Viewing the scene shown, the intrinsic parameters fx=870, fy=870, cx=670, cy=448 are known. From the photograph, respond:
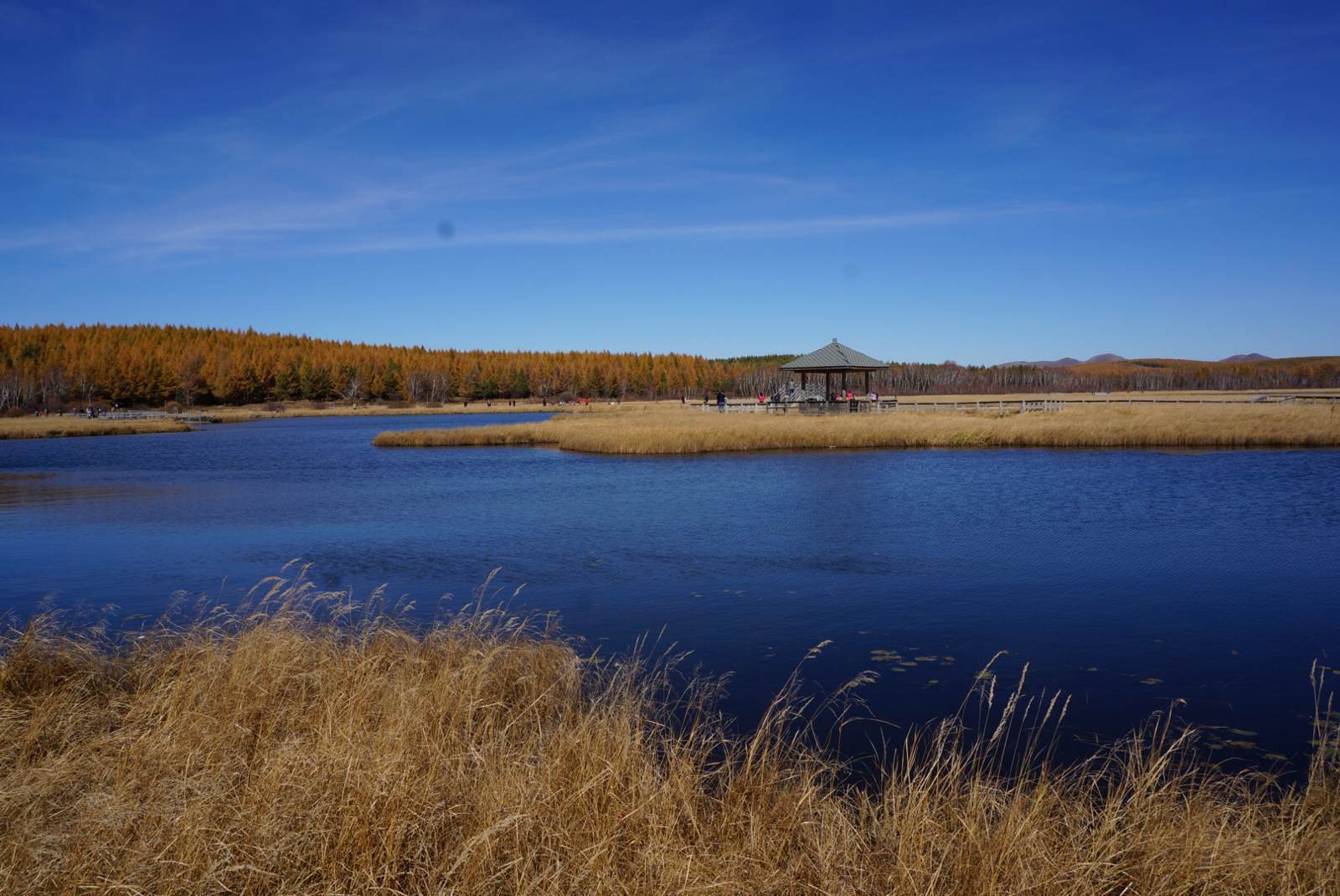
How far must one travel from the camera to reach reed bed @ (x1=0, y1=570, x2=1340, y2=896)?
4.07 meters

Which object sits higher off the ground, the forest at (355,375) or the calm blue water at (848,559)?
the forest at (355,375)

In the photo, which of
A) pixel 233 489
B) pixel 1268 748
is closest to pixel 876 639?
pixel 1268 748

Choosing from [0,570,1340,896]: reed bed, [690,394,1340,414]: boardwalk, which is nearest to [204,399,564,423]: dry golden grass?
[690,394,1340,414]: boardwalk

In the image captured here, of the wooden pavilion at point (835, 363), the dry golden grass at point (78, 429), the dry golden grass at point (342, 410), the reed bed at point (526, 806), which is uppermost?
the wooden pavilion at point (835, 363)

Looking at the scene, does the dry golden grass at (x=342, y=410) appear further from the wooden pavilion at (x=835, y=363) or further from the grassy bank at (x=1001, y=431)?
→ the grassy bank at (x=1001, y=431)

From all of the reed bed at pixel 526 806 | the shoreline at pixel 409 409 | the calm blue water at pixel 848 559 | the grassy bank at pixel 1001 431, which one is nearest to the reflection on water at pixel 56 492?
the calm blue water at pixel 848 559

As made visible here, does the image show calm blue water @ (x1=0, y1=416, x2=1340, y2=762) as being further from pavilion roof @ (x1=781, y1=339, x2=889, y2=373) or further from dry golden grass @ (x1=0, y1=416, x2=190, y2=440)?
dry golden grass @ (x1=0, y1=416, x2=190, y2=440)

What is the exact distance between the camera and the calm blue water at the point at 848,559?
9188mm

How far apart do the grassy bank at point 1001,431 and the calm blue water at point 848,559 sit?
4.82 metres

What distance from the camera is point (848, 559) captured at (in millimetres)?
15016

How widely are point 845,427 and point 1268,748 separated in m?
33.0

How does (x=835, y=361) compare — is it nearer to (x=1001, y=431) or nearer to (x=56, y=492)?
(x=1001, y=431)

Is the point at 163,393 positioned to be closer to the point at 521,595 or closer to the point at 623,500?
the point at 623,500

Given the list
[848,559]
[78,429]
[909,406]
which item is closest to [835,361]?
[909,406]
